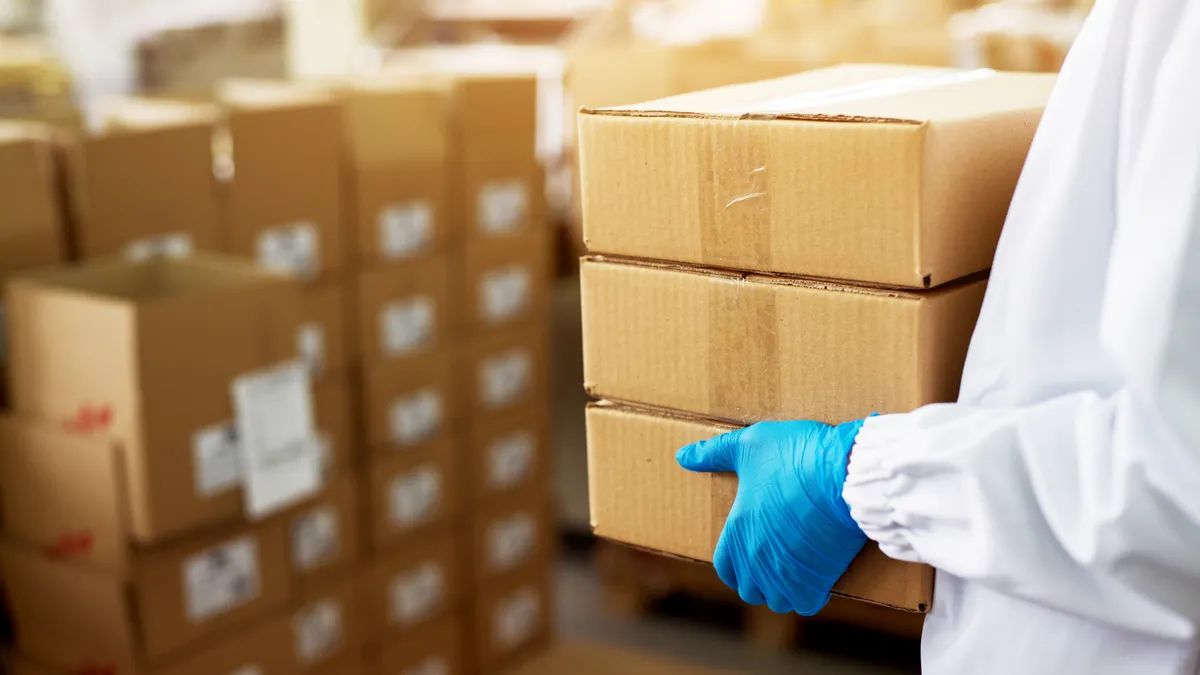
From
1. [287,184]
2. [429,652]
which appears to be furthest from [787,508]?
[429,652]

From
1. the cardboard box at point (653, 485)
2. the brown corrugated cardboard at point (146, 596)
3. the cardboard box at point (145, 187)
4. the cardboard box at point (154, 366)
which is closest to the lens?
the cardboard box at point (653, 485)

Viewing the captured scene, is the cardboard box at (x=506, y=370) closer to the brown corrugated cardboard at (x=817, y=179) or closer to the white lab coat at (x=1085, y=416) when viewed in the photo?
the brown corrugated cardboard at (x=817, y=179)

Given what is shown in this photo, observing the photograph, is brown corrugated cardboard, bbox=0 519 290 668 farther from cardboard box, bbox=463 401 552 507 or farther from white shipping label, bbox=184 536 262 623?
cardboard box, bbox=463 401 552 507

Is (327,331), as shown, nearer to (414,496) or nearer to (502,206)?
(414,496)

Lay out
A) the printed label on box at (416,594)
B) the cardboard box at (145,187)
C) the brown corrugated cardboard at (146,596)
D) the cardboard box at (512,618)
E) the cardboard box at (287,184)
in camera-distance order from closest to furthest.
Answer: the brown corrugated cardboard at (146,596), the cardboard box at (145,187), the cardboard box at (287,184), the printed label on box at (416,594), the cardboard box at (512,618)

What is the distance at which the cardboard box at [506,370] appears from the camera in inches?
118

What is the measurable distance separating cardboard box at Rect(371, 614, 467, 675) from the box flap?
1001 mm

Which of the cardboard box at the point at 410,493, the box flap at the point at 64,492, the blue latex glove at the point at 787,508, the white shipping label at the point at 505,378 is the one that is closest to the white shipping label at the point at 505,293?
the white shipping label at the point at 505,378

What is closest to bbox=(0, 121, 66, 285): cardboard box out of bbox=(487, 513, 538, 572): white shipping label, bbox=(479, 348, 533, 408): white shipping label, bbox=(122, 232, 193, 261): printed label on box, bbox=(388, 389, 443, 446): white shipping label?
bbox=(122, 232, 193, 261): printed label on box

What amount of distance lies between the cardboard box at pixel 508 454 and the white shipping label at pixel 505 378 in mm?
41

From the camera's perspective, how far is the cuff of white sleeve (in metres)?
0.99

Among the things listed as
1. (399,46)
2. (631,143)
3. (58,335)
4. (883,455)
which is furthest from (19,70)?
(883,455)

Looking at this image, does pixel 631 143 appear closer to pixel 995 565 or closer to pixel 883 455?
pixel 883 455

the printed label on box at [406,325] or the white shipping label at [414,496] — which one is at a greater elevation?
the printed label on box at [406,325]
